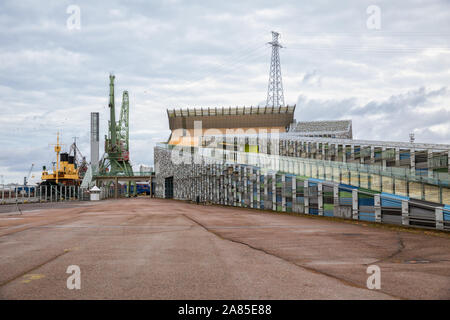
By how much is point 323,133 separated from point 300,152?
2727 cm

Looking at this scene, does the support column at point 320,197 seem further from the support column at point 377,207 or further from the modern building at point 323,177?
the support column at point 377,207

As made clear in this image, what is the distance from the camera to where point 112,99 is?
450 ft

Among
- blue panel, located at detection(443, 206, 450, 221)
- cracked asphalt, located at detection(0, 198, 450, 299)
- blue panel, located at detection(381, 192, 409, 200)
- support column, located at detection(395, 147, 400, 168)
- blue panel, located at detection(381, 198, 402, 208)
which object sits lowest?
cracked asphalt, located at detection(0, 198, 450, 299)

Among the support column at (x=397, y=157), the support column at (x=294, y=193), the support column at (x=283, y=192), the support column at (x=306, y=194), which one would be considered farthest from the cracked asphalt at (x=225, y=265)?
the support column at (x=397, y=157)

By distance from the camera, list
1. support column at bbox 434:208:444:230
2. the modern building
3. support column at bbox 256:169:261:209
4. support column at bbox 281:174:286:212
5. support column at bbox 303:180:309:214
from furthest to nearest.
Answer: support column at bbox 256:169:261:209 < support column at bbox 281:174:286:212 < support column at bbox 303:180:309:214 < the modern building < support column at bbox 434:208:444:230

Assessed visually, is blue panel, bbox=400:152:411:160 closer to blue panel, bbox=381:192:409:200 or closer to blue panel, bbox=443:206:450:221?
blue panel, bbox=381:192:409:200

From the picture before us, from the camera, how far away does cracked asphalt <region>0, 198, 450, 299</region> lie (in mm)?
6605

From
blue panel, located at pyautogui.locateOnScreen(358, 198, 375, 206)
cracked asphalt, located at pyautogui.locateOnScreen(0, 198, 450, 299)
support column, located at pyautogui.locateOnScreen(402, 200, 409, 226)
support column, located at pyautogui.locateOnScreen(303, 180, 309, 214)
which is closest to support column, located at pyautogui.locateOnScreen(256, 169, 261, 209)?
support column, located at pyautogui.locateOnScreen(303, 180, 309, 214)

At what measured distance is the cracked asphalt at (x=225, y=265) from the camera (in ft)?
21.7

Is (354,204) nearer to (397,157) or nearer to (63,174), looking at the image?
(397,157)

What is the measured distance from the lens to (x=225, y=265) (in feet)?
29.4
